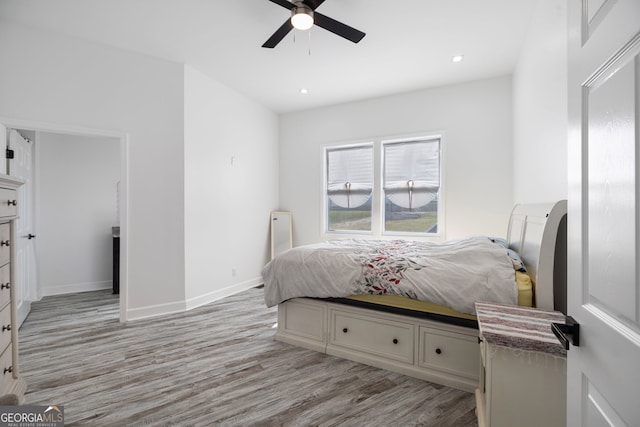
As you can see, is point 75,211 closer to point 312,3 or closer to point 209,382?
point 209,382

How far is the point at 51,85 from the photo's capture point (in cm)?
288

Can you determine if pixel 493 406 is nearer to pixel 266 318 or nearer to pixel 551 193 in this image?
pixel 551 193

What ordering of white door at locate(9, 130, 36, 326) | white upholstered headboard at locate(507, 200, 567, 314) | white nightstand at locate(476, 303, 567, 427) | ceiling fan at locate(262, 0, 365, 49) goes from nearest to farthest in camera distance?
white nightstand at locate(476, 303, 567, 427), white upholstered headboard at locate(507, 200, 567, 314), ceiling fan at locate(262, 0, 365, 49), white door at locate(9, 130, 36, 326)

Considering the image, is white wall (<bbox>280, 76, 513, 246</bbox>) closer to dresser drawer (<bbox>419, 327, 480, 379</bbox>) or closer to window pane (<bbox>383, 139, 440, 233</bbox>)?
window pane (<bbox>383, 139, 440, 233</bbox>)

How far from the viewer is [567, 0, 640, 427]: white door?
1.89 feet

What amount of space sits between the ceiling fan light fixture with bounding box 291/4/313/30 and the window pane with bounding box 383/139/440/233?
8.83 ft

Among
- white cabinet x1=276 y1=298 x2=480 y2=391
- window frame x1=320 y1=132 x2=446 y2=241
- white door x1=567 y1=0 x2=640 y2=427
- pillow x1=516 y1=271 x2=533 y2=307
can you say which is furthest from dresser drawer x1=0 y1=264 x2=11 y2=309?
window frame x1=320 y1=132 x2=446 y2=241

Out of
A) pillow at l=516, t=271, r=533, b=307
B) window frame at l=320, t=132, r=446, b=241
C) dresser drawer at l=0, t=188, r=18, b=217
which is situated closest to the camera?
dresser drawer at l=0, t=188, r=18, b=217

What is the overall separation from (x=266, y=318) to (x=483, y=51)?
12.8 feet

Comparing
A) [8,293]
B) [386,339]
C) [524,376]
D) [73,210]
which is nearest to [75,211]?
[73,210]

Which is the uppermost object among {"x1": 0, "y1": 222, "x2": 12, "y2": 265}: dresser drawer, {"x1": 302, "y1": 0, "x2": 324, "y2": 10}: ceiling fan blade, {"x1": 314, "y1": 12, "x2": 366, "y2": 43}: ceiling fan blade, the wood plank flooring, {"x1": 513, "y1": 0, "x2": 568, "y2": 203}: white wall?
{"x1": 302, "y1": 0, "x2": 324, "y2": 10}: ceiling fan blade

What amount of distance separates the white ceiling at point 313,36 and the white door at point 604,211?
7.32 ft

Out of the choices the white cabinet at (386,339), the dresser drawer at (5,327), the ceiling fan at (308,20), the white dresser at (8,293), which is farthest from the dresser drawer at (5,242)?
the ceiling fan at (308,20)

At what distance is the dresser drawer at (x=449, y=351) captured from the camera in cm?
202
